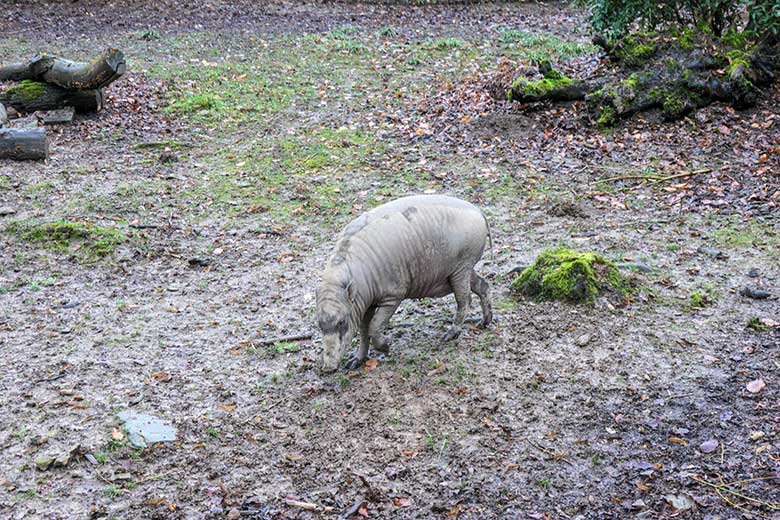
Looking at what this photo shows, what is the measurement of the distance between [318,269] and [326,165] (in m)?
3.18

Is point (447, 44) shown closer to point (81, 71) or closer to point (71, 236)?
point (81, 71)

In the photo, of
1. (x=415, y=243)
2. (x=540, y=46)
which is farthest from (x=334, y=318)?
(x=540, y=46)

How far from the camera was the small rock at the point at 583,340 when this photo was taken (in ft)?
20.6

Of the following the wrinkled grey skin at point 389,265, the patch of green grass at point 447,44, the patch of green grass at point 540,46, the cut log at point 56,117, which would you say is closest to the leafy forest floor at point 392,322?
the wrinkled grey skin at point 389,265

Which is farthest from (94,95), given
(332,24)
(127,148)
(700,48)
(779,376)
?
(779,376)

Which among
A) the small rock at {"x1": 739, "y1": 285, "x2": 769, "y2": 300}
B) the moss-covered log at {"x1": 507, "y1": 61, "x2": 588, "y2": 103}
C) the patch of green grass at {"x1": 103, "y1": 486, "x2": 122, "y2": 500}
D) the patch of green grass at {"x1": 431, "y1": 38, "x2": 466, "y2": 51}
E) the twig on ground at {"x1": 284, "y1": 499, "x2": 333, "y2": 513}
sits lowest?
the patch of green grass at {"x1": 103, "y1": 486, "x2": 122, "y2": 500}

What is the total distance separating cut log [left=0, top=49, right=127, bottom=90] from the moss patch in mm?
146

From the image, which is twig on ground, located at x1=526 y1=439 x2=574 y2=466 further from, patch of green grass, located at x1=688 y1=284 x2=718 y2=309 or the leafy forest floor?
patch of green grass, located at x1=688 y1=284 x2=718 y2=309

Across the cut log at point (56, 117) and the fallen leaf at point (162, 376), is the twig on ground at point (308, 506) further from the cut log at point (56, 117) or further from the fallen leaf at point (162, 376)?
the cut log at point (56, 117)

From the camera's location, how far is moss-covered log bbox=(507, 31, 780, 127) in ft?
35.2

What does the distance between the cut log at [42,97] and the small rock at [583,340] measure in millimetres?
9098

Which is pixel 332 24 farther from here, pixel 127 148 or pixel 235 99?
pixel 127 148

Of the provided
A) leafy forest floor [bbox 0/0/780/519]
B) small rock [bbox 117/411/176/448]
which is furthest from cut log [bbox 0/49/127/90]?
small rock [bbox 117/411/176/448]

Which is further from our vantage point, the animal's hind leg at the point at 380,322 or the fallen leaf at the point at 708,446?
the animal's hind leg at the point at 380,322
